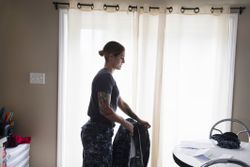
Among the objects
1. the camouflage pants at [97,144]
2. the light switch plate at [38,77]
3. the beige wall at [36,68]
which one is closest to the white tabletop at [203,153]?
the camouflage pants at [97,144]

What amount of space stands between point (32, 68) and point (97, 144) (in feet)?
4.37

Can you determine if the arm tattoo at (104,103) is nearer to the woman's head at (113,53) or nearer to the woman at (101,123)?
the woman at (101,123)

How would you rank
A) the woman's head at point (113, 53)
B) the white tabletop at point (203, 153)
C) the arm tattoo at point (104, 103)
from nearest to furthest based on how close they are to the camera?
the white tabletop at point (203, 153), the arm tattoo at point (104, 103), the woman's head at point (113, 53)

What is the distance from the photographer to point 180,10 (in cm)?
266

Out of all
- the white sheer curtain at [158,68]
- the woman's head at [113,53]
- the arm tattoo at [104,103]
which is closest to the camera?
the arm tattoo at [104,103]

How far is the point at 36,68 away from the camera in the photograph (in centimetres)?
275

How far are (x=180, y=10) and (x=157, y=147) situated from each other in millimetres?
1492

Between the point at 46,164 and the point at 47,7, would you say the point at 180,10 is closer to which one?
the point at 47,7

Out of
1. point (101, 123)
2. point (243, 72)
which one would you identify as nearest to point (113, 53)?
point (101, 123)

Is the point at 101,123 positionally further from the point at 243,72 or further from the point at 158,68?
the point at 243,72

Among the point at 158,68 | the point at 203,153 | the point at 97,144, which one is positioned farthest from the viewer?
the point at 158,68

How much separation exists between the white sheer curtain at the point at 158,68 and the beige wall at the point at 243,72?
3.5 inches

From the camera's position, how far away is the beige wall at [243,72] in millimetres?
2674

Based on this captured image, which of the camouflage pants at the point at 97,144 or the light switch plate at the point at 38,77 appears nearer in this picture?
the camouflage pants at the point at 97,144
